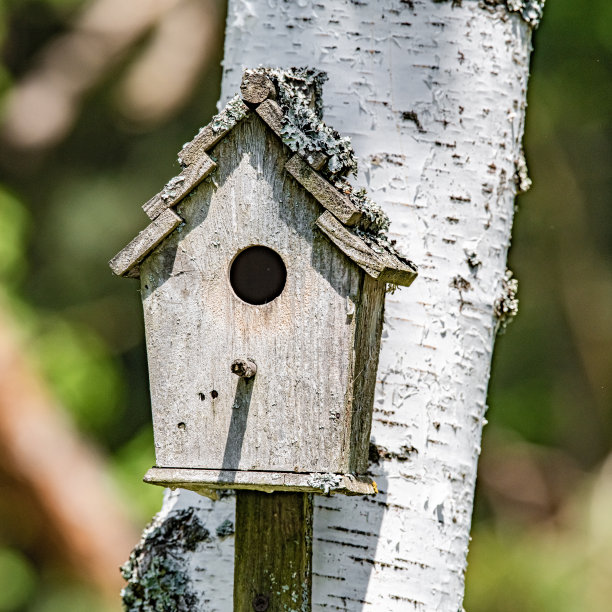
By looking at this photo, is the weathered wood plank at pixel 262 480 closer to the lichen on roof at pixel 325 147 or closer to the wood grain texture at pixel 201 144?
the lichen on roof at pixel 325 147

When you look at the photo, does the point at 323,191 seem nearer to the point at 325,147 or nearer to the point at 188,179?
the point at 325,147

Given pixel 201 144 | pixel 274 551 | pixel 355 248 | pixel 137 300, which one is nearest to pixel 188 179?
pixel 201 144

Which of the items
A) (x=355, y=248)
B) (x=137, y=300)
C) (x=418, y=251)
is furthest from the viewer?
(x=137, y=300)

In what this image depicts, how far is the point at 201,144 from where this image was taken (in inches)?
50.1

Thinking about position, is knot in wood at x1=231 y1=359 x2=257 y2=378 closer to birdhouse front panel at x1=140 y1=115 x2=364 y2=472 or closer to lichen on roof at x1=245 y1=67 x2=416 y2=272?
birdhouse front panel at x1=140 y1=115 x2=364 y2=472

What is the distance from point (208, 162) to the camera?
1272mm

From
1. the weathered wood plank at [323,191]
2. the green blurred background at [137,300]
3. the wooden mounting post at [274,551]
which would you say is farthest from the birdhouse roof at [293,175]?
the green blurred background at [137,300]

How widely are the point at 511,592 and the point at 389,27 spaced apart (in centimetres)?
382

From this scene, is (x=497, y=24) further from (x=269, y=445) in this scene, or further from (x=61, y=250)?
(x=61, y=250)

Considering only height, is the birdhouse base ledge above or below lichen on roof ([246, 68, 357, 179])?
below

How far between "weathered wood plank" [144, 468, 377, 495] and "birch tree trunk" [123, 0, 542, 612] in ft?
0.69

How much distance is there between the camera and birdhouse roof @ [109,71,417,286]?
124cm

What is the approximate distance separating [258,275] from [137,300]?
484 cm

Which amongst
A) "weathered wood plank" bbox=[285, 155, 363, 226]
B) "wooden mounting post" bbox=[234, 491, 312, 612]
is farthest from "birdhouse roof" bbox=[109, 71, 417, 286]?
"wooden mounting post" bbox=[234, 491, 312, 612]
